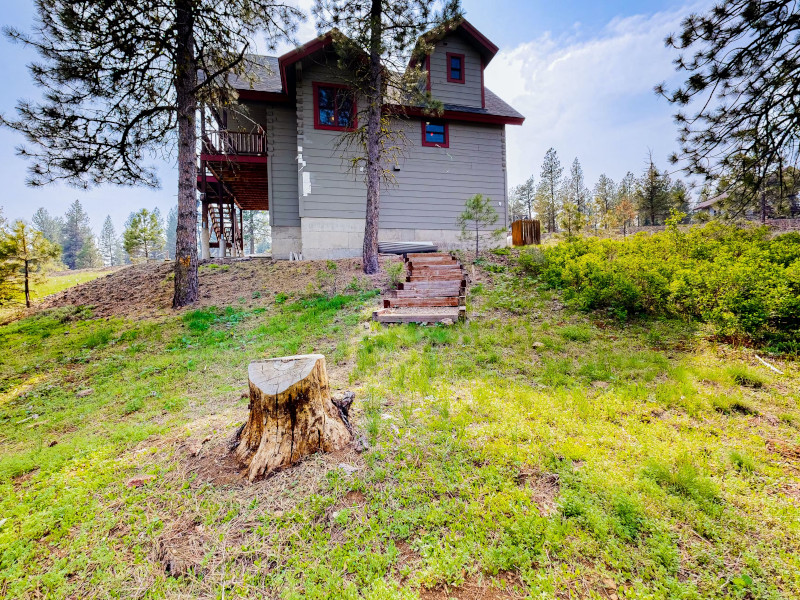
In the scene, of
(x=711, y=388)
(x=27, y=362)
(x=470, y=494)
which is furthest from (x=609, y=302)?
(x=27, y=362)

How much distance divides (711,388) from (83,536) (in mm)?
5837

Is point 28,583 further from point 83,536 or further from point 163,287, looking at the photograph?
point 163,287

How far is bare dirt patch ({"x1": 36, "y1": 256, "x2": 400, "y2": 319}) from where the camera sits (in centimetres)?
841

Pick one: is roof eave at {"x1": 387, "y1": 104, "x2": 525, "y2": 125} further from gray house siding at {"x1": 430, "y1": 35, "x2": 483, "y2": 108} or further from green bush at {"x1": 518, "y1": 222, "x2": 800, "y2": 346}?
green bush at {"x1": 518, "y1": 222, "x2": 800, "y2": 346}

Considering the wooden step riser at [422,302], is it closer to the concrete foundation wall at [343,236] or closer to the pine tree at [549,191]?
the concrete foundation wall at [343,236]

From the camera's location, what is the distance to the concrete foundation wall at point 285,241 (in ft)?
37.7

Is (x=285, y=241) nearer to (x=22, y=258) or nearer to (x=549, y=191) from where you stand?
(x=22, y=258)

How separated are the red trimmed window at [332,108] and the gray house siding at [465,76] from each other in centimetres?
335

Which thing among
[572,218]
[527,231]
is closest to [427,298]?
[527,231]

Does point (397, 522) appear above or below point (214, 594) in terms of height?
above

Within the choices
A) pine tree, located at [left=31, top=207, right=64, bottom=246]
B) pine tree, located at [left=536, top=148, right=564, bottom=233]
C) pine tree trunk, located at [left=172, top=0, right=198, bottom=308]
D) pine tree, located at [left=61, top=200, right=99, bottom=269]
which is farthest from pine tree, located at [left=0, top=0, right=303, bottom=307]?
pine tree, located at [left=31, top=207, right=64, bottom=246]

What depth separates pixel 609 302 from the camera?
6.39 metres

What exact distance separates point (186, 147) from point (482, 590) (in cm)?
975

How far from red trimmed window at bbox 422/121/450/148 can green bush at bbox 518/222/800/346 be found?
254 inches
